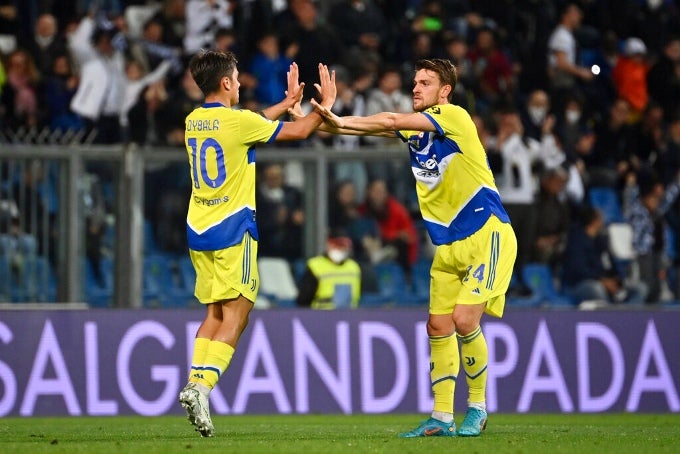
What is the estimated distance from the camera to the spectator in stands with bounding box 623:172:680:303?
17906mm

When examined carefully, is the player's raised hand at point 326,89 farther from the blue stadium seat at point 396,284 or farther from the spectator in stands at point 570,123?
the spectator in stands at point 570,123

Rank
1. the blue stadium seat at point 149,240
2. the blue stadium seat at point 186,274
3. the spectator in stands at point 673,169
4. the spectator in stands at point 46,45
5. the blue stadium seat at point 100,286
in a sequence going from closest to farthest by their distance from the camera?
the blue stadium seat at point 100,286, the blue stadium seat at point 149,240, the blue stadium seat at point 186,274, the spectator in stands at point 46,45, the spectator in stands at point 673,169

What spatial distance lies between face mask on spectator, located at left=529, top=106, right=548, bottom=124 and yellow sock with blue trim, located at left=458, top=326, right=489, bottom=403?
30.1 ft

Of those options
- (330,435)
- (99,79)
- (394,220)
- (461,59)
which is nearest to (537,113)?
(461,59)

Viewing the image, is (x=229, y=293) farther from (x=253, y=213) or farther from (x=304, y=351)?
(x=304, y=351)

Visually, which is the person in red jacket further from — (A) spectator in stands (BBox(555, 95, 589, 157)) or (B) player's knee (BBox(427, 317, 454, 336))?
(B) player's knee (BBox(427, 317, 454, 336))

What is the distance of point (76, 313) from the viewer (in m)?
14.5

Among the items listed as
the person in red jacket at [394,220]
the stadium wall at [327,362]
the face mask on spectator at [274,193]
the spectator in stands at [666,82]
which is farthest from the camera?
the spectator in stands at [666,82]

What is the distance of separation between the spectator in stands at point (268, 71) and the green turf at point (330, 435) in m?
5.08

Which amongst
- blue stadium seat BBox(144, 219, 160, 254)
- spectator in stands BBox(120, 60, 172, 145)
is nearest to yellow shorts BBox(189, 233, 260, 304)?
blue stadium seat BBox(144, 219, 160, 254)

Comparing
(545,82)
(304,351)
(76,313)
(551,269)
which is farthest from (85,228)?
(545,82)

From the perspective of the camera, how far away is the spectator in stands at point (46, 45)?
17.9m

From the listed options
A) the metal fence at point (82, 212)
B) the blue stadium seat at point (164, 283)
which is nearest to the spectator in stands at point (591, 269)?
the metal fence at point (82, 212)

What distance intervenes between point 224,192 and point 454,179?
159 centimetres
